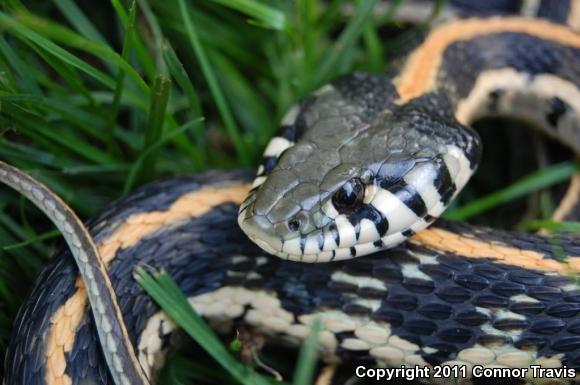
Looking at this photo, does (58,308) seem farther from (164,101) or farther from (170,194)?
(164,101)

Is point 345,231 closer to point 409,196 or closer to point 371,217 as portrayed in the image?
point 371,217

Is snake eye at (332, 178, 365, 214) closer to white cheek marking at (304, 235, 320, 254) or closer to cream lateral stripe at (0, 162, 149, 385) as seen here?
white cheek marking at (304, 235, 320, 254)

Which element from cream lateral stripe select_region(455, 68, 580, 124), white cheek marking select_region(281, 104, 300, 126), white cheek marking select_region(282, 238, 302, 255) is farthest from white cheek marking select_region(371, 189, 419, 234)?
cream lateral stripe select_region(455, 68, 580, 124)

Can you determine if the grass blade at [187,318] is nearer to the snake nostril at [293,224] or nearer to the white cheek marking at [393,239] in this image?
the snake nostril at [293,224]

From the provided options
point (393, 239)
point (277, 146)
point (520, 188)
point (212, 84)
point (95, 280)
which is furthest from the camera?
point (520, 188)

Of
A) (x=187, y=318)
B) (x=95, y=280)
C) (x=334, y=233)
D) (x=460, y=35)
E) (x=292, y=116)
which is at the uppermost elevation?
(x=460, y=35)

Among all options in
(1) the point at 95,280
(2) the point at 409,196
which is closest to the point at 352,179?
(2) the point at 409,196
